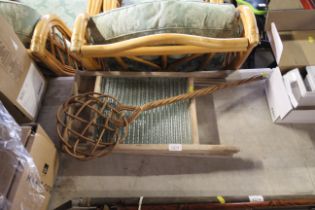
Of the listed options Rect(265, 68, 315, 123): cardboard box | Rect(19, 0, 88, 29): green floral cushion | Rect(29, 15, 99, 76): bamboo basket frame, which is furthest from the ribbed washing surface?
Rect(19, 0, 88, 29): green floral cushion

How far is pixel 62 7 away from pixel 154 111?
1.03 m

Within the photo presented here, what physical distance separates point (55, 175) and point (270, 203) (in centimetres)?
94

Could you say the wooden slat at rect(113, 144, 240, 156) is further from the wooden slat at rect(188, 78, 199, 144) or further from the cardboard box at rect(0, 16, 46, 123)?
the cardboard box at rect(0, 16, 46, 123)

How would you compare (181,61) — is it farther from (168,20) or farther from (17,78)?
(17,78)

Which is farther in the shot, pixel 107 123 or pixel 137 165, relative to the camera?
pixel 137 165

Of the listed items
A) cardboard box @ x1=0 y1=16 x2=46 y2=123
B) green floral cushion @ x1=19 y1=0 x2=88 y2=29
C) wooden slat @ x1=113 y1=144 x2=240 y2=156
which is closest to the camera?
cardboard box @ x1=0 y1=16 x2=46 y2=123

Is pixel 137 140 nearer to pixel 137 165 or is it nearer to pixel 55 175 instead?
pixel 137 165

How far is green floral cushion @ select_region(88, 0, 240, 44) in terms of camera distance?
3.36 ft

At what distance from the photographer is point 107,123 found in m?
1.09

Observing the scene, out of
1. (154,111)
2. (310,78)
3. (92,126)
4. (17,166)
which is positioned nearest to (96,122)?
(92,126)

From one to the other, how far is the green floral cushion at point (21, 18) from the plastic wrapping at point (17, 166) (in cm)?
49

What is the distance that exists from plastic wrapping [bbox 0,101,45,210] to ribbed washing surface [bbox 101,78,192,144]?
450mm

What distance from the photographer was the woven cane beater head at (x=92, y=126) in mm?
1051

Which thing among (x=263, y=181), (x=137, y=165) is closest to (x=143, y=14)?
(x=137, y=165)
